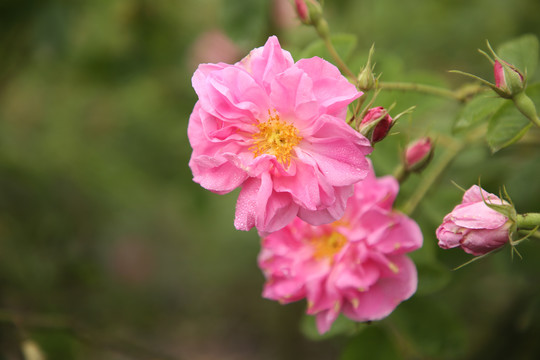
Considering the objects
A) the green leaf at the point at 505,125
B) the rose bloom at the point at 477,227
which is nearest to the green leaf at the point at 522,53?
the green leaf at the point at 505,125

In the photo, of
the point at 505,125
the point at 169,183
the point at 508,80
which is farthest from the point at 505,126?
the point at 169,183

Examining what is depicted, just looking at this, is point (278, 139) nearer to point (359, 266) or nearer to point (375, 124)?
point (375, 124)

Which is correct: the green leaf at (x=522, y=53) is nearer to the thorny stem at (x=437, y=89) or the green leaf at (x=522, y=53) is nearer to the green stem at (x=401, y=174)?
the thorny stem at (x=437, y=89)

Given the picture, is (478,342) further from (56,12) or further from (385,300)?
(56,12)

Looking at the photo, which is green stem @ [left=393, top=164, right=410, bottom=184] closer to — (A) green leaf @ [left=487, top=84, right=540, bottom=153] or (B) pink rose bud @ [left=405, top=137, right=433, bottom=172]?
(B) pink rose bud @ [left=405, top=137, right=433, bottom=172]

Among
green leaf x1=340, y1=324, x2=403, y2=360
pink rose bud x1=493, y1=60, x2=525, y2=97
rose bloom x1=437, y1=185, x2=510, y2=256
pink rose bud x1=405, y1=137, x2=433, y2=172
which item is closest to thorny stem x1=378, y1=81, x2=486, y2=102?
pink rose bud x1=405, y1=137, x2=433, y2=172

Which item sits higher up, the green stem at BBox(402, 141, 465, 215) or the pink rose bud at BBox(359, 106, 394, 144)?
the pink rose bud at BBox(359, 106, 394, 144)
